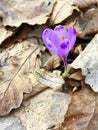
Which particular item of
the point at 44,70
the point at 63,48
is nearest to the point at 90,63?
the point at 63,48

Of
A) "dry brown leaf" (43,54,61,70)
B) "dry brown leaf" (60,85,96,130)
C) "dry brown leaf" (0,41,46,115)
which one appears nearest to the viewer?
"dry brown leaf" (60,85,96,130)

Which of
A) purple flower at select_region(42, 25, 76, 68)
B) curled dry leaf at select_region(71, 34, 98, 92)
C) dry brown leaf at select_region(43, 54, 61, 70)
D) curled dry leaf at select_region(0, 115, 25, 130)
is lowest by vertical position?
curled dry leaf at select_region(0, 115, 25, 130)

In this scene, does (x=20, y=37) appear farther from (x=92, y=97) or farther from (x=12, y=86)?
(x=92, y=97)

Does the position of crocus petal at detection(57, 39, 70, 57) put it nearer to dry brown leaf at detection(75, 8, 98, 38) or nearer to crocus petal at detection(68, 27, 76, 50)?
crocus petal at detection(68, 27, 76, 50)

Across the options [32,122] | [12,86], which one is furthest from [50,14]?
[32,122]

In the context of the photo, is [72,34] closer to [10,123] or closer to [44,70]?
[44,70]

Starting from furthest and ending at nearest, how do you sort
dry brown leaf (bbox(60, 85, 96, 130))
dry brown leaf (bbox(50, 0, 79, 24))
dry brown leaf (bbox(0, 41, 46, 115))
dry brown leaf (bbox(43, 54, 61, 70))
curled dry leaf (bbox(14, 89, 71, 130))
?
dry brown leaf (bbox(50, 0, 79, 24))
dry brown leaf (bbox(43, 54, 61, 70))
dry brown leaf (bbox(0, 41, 46, 115))
curled dry leaf (bbox(14, 89, 71, 130))
dry brown leaf (bbox(60, 85, 96, 130))

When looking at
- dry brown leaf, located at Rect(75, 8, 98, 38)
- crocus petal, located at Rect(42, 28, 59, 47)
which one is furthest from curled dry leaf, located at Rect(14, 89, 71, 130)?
dry brown leaf, located at Rect(75, 8, 98, 38)
